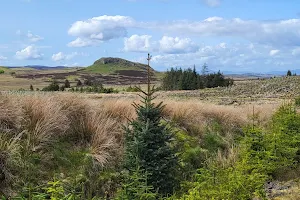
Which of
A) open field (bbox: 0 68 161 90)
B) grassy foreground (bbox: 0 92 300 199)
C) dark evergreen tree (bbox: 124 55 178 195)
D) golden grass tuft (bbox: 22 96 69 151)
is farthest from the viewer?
open field (bbox: 0 68 161 90)

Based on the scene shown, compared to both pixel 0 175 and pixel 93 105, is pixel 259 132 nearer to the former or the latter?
pixel 93 105

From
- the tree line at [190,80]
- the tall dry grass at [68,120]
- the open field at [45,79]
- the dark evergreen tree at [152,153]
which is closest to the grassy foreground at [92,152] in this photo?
the tall dry grass at [68,120]

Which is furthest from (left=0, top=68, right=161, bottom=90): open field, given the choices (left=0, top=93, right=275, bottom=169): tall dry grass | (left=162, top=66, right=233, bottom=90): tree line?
(left=0, top=93, right=275, bottom=169): tall dry grass

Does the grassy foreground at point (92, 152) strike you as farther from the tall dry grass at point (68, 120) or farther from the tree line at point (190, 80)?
the tree line at point (190, 80)

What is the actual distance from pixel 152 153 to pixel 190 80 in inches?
2787

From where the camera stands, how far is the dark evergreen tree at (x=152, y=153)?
6.60 metres

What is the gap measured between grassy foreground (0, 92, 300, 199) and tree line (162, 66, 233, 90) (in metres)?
66.1

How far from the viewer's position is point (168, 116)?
11.7m

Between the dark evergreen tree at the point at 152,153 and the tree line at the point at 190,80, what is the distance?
6864 centimetres

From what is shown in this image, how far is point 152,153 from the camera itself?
664 cm

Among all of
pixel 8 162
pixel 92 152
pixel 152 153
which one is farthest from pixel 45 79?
pixel 152 153

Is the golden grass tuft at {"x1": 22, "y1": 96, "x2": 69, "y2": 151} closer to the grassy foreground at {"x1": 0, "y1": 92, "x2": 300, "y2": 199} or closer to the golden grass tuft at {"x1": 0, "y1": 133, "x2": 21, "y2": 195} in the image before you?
the grassy foreground at {"x1": 0, "y1": 92, "x2": 300, "y2": 199}

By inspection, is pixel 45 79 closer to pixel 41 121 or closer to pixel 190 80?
pixel 190 80

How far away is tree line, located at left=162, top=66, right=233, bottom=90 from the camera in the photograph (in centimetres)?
7619
